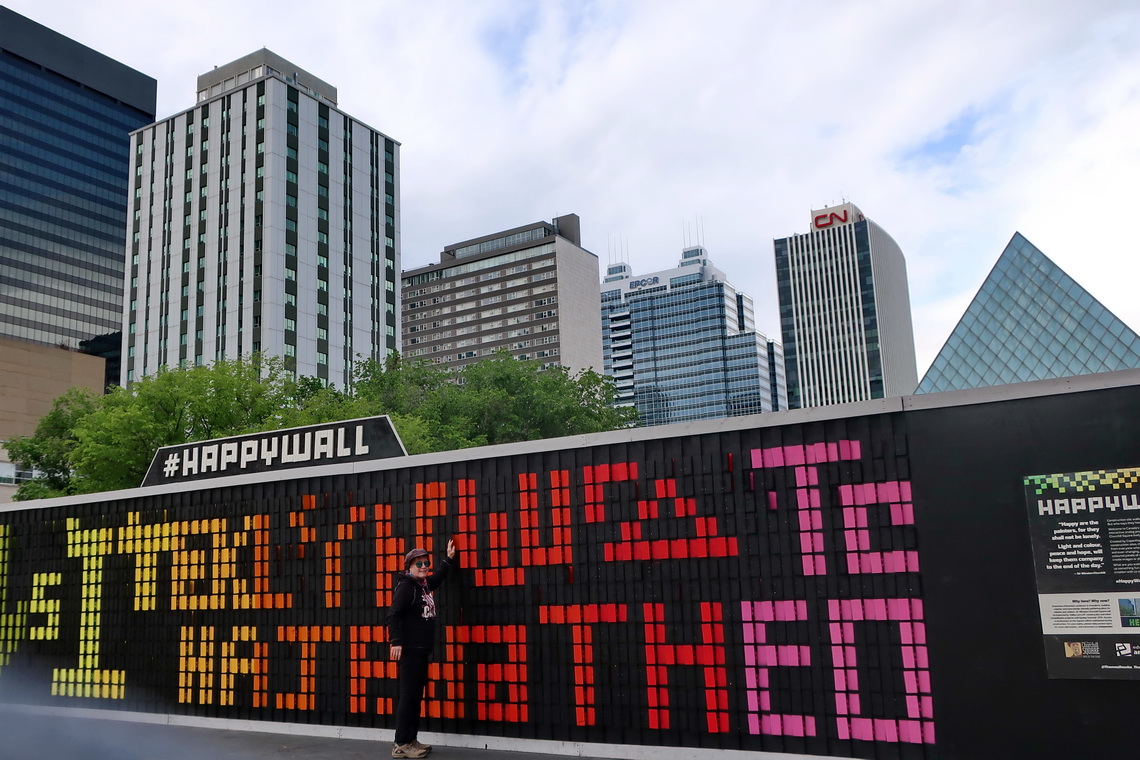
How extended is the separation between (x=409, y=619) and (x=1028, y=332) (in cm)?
4721

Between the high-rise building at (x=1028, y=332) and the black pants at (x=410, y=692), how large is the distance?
126ft

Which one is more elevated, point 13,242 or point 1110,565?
point 13,242

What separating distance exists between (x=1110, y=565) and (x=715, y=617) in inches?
143

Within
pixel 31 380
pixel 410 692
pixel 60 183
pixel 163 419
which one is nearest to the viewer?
pixel 410 692

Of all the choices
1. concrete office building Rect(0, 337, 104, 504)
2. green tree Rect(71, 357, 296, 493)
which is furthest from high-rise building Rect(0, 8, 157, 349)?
green tree Rect(71, 357, 296, 493)

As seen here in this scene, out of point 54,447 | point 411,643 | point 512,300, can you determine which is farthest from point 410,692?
point 512,300

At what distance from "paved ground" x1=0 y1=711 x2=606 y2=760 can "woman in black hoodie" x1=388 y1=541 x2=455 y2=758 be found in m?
0.35

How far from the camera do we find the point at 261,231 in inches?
3644

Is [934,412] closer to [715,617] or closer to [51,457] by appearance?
[715,617]

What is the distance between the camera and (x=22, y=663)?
1554 cm

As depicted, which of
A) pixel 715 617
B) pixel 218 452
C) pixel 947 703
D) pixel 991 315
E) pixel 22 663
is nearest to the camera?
pixel 947 703

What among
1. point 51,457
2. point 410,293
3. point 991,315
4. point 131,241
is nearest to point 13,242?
point 131,241

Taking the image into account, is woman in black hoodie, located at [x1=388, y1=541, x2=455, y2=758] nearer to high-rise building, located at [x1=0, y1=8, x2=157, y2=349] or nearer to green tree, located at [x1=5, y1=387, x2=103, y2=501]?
green tree, located at [x1=5, y1=387, x2=103, y2=501]

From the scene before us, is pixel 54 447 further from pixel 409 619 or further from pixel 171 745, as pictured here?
pixel 409 619
